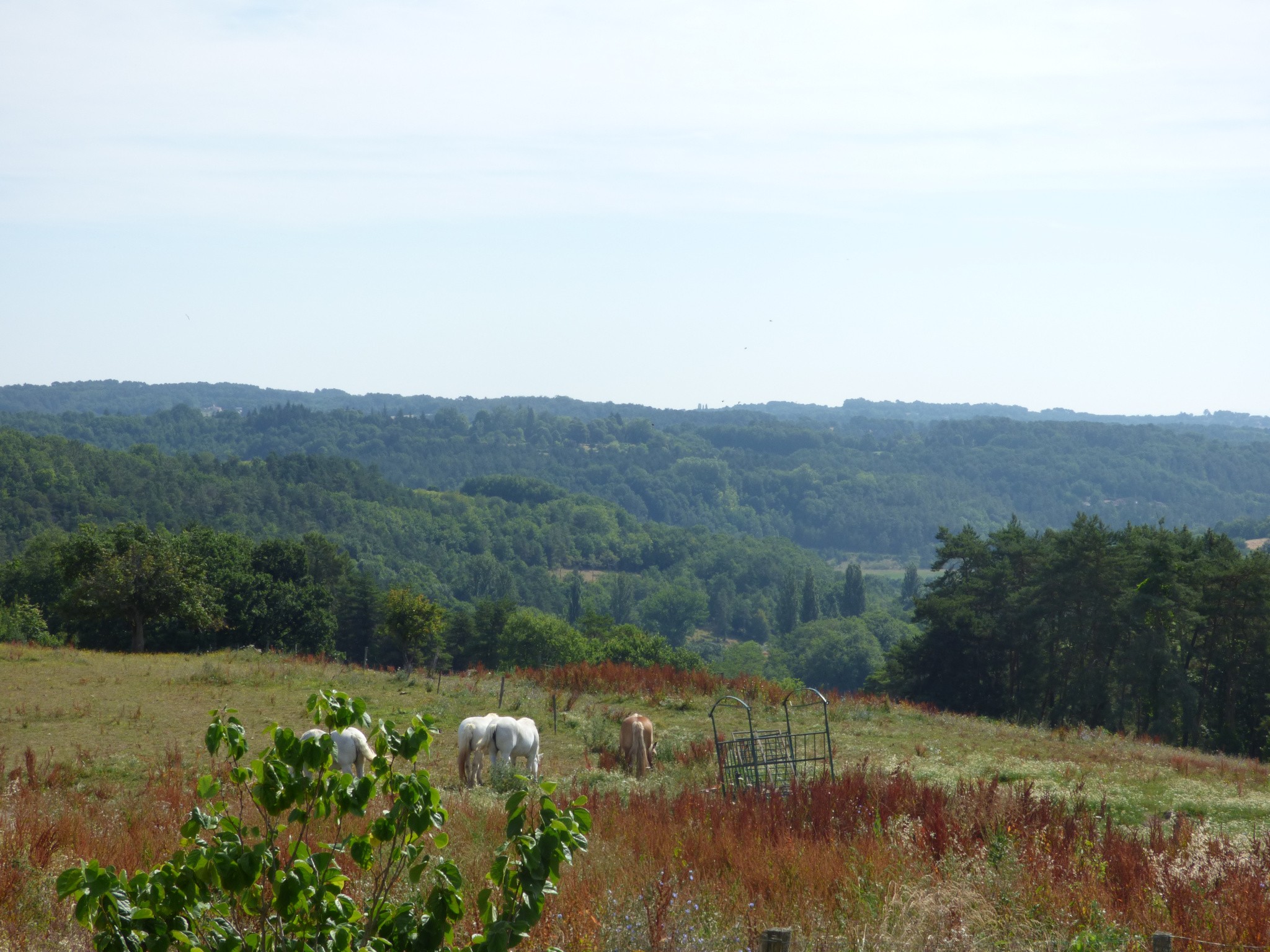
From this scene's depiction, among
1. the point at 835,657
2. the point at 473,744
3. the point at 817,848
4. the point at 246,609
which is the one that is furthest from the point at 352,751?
the point at 835,657

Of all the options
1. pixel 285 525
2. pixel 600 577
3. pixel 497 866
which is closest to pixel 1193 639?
pixel 497 866

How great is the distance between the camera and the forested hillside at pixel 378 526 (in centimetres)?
12581

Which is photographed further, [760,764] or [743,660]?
[743,660]

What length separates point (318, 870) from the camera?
12.4ft

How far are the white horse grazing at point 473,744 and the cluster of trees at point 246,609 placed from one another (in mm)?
11432

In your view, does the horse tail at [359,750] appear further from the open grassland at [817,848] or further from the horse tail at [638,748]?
the horse tail at [638,748]

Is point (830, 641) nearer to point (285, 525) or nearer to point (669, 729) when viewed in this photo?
point (285, 525)

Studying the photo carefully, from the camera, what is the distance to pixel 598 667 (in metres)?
25.9

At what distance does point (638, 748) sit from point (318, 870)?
1223cm

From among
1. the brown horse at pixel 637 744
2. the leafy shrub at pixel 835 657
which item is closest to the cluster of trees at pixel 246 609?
the brown horse at pixel 637 744

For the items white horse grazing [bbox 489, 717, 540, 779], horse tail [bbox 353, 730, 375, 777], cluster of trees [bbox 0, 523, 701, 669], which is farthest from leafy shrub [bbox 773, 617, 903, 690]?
horse tail [bbox 353, 730, 375, 777]

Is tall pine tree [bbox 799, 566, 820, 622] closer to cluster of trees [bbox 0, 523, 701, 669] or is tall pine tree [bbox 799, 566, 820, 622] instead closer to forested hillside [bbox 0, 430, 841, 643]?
forested hillside [bbox 0, 430, 841, 643]

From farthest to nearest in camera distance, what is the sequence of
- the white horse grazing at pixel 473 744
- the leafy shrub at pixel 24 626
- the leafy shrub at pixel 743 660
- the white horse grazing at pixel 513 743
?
1. the leafy shrub at pixel 743 660
2. the leafy shrub at pixel 24 626
3. the white horse grazing at pixel 513 743
4. the white horse grazing at pixel 473 744

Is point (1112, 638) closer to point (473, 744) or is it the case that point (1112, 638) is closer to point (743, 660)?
point (473, 744)
